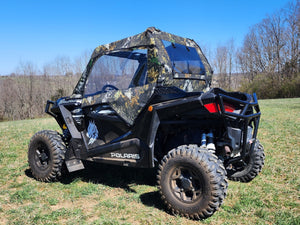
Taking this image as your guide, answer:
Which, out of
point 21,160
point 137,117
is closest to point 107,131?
point 137,117

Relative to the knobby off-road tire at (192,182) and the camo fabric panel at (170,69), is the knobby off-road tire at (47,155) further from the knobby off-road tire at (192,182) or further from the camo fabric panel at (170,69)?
the camo fabric panel at (170,69)

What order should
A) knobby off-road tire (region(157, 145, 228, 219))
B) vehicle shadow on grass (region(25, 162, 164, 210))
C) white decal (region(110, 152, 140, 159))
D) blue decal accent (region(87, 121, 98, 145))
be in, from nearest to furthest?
knobby off-road tire (region(157, 145, 228, 219))
white decal (region(110, 152, 140, 159))
blue decal accent (region(87, 121, 98, 145))
vehicle shadow on grass (region(25, 162, 164, 210))

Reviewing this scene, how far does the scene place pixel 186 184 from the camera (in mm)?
3197

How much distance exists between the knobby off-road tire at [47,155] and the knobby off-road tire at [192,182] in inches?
79.8

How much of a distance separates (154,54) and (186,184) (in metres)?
1.73

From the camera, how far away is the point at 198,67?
431 cm

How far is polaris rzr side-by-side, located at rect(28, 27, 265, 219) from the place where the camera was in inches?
125

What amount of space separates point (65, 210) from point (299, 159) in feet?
14.6

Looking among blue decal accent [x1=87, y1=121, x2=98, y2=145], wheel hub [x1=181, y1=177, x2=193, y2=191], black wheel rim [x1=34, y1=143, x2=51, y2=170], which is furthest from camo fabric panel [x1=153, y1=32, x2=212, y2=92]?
black wheel rim [x1=34, y1=143, x2=51, y2=170]

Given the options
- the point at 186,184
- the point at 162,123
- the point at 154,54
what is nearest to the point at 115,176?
the point at 162,123

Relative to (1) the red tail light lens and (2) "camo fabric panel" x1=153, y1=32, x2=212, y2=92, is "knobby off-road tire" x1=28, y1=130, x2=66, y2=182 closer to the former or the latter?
(2) "camo fabric panel" x1=153, y1=32, x2=212, y2=92

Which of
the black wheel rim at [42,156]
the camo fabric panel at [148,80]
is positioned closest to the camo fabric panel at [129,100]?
the camo fabric panel at [148,80]

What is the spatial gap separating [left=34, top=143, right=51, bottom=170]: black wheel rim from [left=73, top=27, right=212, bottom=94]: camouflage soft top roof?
1.25 m

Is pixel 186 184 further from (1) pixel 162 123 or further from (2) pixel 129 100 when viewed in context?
(2) pixel 129 100
